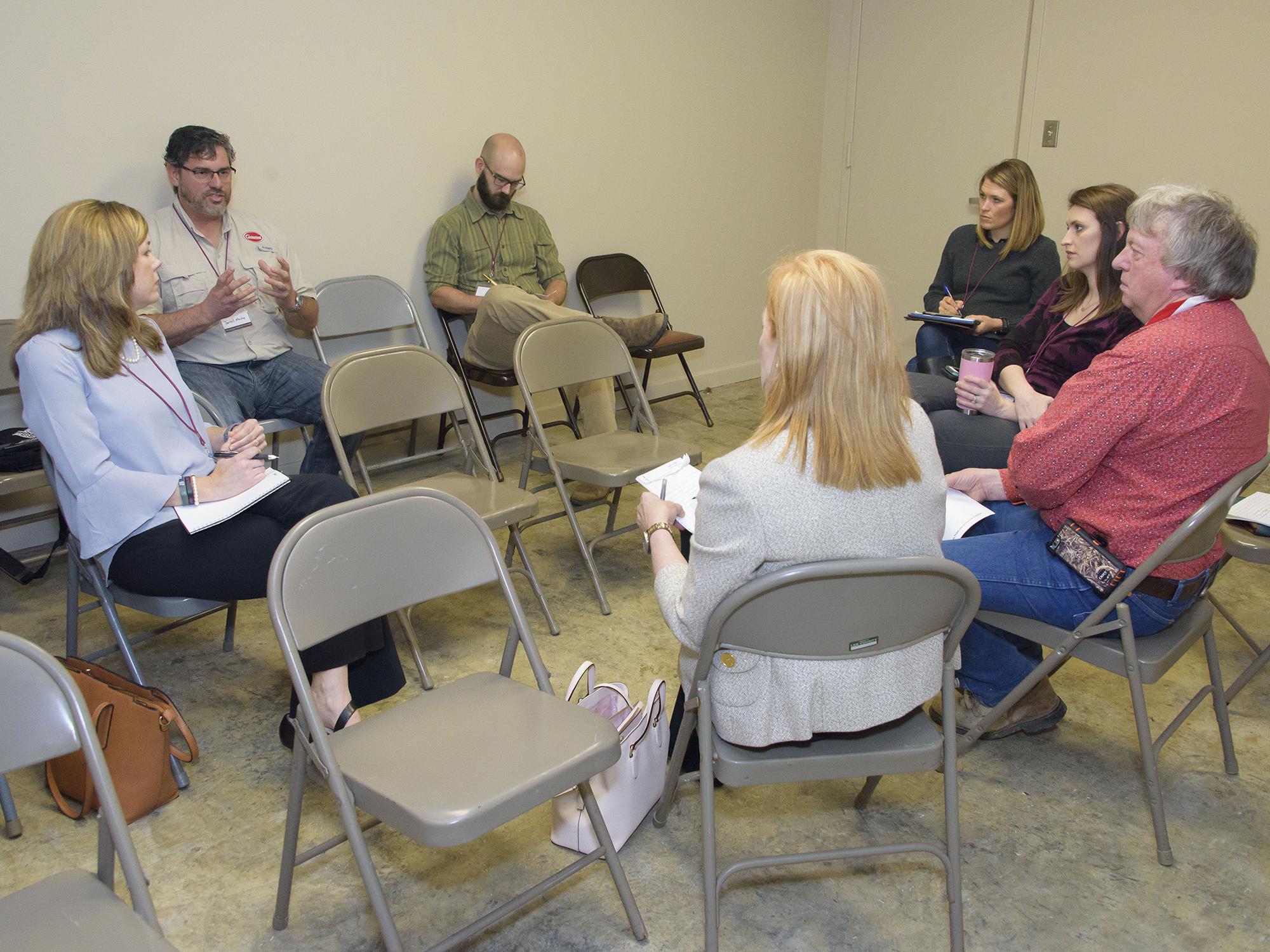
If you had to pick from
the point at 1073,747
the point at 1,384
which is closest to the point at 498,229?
the point at 1,384

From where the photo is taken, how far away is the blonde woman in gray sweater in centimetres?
149

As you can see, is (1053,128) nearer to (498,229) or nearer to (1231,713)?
(498,229)

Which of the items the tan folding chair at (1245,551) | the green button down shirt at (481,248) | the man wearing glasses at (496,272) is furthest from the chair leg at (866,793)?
the green button down shirt at (481,248)

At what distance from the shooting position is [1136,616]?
2.02 m

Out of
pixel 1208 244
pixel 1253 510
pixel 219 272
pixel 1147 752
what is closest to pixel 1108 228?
pixel 1208 244

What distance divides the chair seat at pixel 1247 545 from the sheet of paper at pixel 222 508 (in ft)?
7.84

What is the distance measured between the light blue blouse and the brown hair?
2556 millimetres

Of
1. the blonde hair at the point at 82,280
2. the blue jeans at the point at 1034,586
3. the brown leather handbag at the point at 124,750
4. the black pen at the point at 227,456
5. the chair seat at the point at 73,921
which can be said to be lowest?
the brown leather handbag at the point at 124,750

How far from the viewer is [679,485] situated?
2.27 meters

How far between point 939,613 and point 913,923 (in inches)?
28.1

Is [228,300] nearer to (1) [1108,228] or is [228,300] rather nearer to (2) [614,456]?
(2) [614,456]

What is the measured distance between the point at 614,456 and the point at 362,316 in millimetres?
1629

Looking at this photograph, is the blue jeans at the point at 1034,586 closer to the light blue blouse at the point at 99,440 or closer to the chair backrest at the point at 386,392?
the chair backrest at the point at 386,392

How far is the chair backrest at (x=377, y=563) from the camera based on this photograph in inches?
65.2
